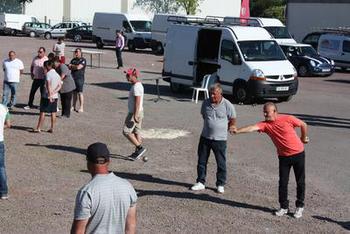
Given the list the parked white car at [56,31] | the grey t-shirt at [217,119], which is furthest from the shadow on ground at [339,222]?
the parked white car at [56,31]

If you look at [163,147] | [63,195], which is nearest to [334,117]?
[163,147]

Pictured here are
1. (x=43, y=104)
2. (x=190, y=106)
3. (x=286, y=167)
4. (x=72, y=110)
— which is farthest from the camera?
(x=190, y=106)

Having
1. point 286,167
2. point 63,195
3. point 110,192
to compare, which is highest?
point 110,192

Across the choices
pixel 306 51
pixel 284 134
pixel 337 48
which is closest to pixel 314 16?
pixel 337 48

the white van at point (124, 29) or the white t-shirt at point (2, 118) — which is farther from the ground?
the white van at point (124, 29)

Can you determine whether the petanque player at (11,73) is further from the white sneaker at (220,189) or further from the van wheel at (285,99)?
the white sneaker at (220,189)

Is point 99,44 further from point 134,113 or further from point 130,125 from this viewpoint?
point 134,113

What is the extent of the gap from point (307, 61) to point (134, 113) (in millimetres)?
19919

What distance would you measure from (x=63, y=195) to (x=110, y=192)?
15.9ft

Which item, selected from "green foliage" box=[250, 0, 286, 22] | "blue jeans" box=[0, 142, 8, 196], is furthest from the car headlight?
"green foliage" box=[250, 0, 286, 22]

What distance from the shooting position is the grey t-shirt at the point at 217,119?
9.45m

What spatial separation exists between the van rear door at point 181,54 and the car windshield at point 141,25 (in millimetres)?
22159

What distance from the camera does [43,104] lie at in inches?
545

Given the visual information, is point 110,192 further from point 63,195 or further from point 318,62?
point 318,62
